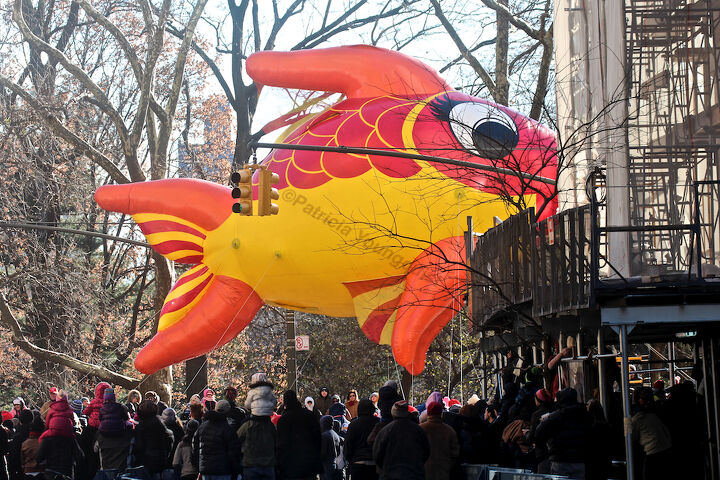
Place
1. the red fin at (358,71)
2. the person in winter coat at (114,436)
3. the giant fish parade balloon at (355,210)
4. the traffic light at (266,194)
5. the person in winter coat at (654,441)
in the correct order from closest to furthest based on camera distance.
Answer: the person in winter coat at (654,441) < the person in winter coat at (114,436) < the traffic light at (266,194) < the giant fish parade balloon at (355,210) < the red fin at (358,71)

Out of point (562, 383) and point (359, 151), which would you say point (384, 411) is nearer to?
point (562, 383)

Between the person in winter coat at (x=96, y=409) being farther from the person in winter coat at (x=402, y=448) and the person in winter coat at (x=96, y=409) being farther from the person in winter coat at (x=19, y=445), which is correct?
the person in winter coat at (x=402, y=448)

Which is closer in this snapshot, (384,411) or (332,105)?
(384,411)

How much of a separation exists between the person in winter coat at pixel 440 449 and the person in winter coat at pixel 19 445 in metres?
6.31

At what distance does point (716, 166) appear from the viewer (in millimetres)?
10719

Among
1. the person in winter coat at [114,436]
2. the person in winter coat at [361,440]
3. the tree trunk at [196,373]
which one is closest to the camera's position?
the person in winter coat at [361,440]

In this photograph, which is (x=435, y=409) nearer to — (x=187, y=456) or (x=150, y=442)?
(x=187, y=456)

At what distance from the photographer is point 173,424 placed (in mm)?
13914

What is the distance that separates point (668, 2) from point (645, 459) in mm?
4919

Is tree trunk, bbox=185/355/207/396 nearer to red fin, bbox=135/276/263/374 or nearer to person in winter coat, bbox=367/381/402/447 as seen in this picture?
red fin, bbox=135/276/263/374

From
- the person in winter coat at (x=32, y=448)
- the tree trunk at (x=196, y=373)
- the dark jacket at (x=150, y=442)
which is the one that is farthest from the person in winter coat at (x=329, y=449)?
the tree trunk at (x=196, y=373)

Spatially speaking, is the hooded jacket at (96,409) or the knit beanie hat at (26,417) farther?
the knit beanie hat at (26,417)

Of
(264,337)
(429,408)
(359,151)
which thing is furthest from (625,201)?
(264,337)

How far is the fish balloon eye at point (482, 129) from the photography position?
14906mm
